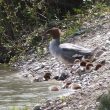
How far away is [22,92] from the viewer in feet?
33.4

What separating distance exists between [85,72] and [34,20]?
6435 millimetres

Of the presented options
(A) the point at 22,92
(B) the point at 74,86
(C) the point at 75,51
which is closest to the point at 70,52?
(C) the point at 75,51

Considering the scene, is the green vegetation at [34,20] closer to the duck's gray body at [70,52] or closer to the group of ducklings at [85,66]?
the duck's gray body at [70,52]

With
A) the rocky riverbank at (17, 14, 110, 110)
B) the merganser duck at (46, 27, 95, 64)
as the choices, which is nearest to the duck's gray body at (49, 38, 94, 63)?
the merganser duck at (46, 27, 95, 64)

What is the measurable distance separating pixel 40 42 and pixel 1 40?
132 cm

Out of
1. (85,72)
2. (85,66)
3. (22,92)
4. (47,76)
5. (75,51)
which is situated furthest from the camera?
(75,51)

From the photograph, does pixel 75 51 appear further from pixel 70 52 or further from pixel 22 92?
pixel 22 92

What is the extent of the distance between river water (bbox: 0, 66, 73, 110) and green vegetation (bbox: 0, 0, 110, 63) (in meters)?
3.29

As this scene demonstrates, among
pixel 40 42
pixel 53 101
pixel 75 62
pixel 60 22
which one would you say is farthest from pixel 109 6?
pixel 53 101

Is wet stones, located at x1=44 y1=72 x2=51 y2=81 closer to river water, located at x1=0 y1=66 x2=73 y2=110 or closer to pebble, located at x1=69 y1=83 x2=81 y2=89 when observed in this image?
river water, located at x1=0 y1=66 x2=73 y2=110

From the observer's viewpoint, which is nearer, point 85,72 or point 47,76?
point 85,72

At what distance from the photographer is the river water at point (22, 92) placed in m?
9.06

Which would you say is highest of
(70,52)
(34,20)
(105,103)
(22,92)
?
(34,20)

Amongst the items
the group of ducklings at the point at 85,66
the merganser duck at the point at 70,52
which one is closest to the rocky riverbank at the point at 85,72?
the group of ducklings at the point at 85,66
